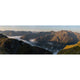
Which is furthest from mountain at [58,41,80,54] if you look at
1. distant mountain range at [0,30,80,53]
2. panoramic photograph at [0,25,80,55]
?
distant mountain range at [0,30,80,53]

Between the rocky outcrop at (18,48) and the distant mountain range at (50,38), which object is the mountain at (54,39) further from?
the rocky outcrop at (18,48)

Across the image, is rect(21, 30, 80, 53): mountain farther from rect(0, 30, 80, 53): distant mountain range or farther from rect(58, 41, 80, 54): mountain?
rect(58, 41, 80, 54): mountain

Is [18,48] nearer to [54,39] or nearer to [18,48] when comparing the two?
[18,48]

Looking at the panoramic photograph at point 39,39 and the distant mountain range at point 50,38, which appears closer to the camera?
the panoramic photograph at point 39,39

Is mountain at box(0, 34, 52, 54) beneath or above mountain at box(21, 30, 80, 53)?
beneath

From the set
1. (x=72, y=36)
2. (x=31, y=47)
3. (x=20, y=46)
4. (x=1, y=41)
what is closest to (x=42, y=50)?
(x=31, y=47)

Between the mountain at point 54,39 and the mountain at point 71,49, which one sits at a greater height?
the mountain at point 54,39

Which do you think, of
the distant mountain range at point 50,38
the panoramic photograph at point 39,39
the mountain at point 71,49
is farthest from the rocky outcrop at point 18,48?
the mountain at point 71,49

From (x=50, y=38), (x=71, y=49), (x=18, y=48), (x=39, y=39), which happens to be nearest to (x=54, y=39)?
(x=50, y=38)

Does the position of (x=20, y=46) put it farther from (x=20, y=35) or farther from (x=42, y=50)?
(x=42, y=50)
